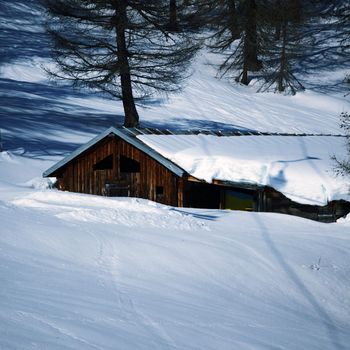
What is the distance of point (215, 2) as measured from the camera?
142 feet

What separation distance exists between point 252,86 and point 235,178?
19.1 metres

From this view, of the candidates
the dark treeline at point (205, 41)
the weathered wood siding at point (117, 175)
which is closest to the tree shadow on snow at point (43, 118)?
the dark treeline at point (205, 41)

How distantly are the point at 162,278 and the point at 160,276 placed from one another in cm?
8

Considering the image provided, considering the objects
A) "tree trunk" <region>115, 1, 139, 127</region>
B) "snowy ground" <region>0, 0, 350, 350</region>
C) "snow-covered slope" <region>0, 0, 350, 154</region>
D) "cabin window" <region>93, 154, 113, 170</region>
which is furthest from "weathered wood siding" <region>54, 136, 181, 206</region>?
"tree trunk" <region>115, 1, 139, 127</region>

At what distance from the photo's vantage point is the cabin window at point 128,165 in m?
18.3

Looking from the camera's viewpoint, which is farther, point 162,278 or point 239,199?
point 239,199

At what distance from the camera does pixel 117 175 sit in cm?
1791

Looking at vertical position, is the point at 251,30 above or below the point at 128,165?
above

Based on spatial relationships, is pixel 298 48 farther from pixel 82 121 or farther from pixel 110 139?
pixel 110 139

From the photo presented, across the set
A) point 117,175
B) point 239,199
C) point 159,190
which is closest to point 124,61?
point 117,175

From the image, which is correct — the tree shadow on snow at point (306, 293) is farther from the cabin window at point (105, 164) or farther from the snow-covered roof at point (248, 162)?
the cabin window at point (105, 164)

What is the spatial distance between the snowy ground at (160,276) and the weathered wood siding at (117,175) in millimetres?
1255

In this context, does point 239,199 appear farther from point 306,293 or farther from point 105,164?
point 306,293

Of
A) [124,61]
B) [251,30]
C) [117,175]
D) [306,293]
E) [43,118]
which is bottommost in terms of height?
[306,293]
